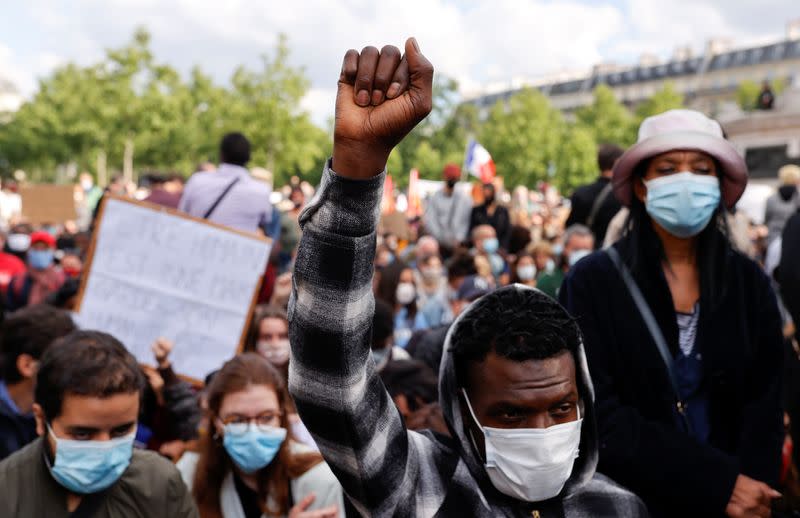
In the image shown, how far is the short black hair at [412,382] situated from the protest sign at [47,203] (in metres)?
8.80

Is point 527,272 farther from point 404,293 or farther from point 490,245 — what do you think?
point 404,293

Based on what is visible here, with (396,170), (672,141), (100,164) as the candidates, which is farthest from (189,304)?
(396,170)

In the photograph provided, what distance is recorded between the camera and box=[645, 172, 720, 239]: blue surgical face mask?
9.76ft

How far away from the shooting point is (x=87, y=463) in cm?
317

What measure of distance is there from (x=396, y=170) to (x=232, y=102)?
1253 inches

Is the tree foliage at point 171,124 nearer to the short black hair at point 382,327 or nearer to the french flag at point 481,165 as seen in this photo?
the french flag at point 481,165

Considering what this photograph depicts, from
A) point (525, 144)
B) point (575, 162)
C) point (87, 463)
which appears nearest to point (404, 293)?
point (87, 463)

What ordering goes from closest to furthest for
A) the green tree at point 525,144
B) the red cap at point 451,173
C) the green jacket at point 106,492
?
the green jacket at point 106,492, the red cap at point 451,173, the green tree at point 525,144

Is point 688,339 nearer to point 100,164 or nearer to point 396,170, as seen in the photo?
point 100,164

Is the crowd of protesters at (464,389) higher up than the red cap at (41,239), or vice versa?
the crowd of protesters at (464,389)

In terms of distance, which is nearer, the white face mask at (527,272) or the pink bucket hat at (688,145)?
the pink bucket hat at (688,145)

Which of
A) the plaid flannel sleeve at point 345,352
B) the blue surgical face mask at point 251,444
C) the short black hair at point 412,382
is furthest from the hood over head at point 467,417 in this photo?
the short black hair at point 412,382

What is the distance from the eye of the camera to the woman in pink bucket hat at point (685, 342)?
2.73m

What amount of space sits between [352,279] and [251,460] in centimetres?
227
